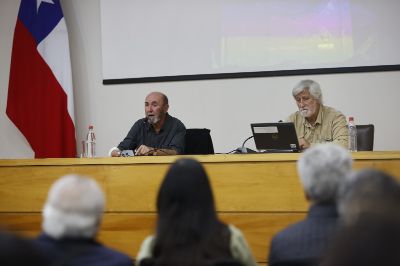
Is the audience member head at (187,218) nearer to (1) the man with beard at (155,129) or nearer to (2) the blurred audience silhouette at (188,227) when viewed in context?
(2) the blurred audience silhouette at (188,227)

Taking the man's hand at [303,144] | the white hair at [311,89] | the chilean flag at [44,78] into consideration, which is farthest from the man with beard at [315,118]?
the chilean flag at [44,78]

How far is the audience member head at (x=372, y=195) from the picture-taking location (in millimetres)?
1583

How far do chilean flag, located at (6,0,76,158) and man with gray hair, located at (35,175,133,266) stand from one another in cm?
441

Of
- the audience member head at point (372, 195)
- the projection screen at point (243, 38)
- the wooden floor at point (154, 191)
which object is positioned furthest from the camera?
the projection screen at point (243, 38)

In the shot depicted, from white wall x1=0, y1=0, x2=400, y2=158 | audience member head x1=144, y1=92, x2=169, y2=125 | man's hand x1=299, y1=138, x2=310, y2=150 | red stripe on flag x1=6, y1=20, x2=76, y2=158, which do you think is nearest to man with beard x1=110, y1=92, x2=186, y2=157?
audience member head x1=144, y1=92, x2=169, y2=125

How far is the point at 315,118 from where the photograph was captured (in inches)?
199

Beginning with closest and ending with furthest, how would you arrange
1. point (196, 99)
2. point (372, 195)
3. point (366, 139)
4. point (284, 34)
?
point (372, 195)
point (366, 139)
point (284, 34)
point (196, 99)

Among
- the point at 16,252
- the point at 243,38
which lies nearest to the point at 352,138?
the point at 243,38

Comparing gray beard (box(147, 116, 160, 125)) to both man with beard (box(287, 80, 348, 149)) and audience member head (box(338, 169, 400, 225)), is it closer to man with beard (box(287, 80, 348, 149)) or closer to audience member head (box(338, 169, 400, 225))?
man with beard (box(287, 80, 348, 149))

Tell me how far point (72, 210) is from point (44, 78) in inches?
181

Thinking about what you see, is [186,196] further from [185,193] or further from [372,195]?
[372,195]

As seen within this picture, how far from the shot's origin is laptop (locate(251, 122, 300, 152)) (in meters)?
4.33

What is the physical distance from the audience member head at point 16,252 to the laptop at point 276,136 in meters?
3.14

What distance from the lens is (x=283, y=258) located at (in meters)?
2.20
